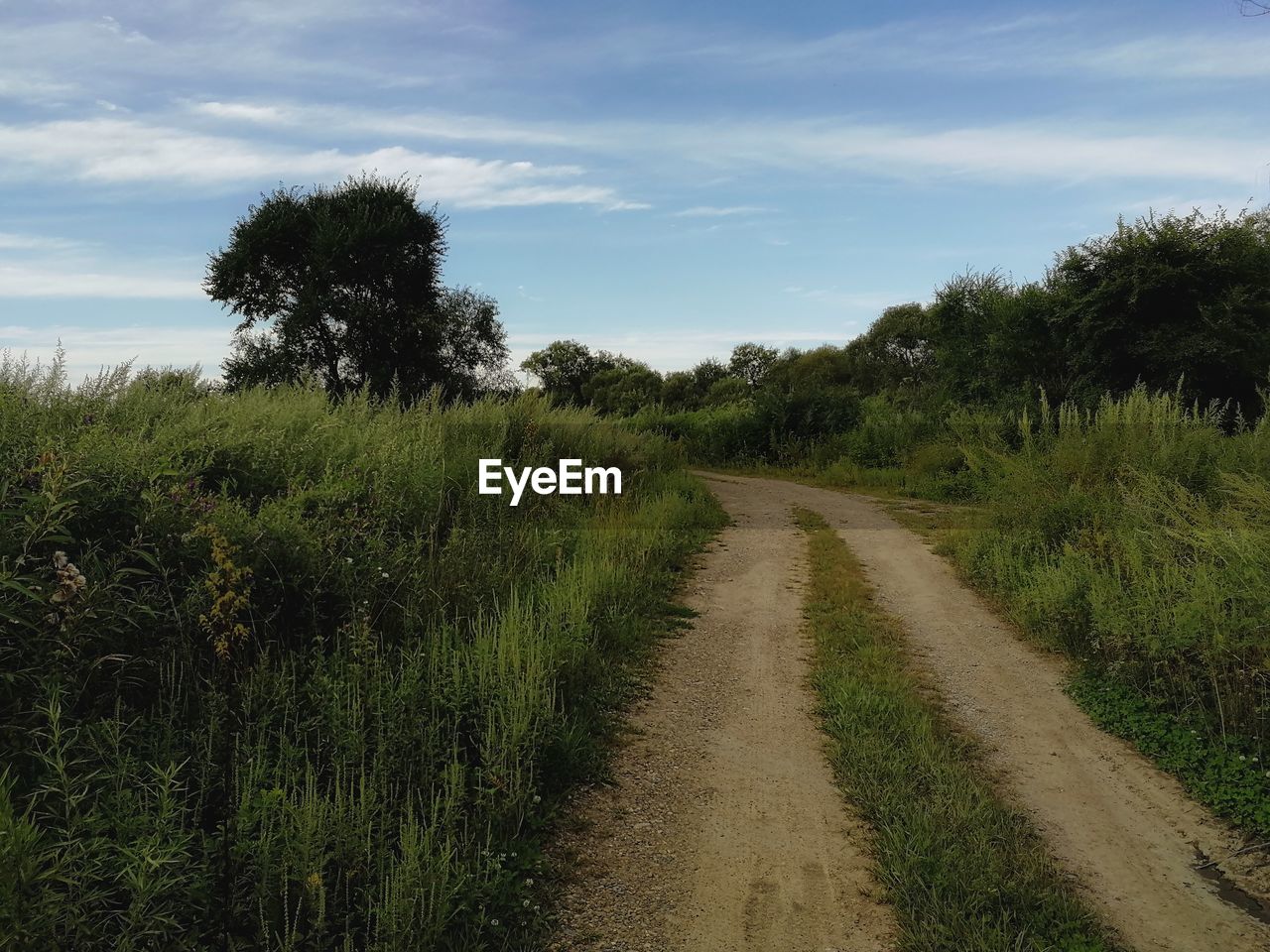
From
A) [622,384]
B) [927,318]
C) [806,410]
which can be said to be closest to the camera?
[806,410]

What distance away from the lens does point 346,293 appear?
85.7 ft

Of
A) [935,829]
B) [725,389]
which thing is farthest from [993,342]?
[725,389]

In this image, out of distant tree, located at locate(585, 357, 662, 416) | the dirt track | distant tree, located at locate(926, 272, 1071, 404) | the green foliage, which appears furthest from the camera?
distant tree, located at locate(585, 357, 662, 416)

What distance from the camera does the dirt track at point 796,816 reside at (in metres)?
3.35

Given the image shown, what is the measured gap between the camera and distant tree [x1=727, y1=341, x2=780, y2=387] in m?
63.0

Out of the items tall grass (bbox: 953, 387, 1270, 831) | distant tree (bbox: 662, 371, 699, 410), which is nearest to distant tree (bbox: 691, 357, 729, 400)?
distant tree (bbox: 662, 371, 699, 410)

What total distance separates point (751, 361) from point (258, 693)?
61472 mm

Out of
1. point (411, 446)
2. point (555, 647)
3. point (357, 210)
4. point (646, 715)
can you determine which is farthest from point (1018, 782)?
point (357, 210)

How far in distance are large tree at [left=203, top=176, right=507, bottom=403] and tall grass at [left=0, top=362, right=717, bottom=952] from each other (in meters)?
19.9

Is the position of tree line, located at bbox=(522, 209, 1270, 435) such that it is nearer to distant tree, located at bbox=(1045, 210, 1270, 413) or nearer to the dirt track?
distant tree, located at bbox=(1045, 210, 1270, 413)

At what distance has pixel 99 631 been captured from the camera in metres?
3.72

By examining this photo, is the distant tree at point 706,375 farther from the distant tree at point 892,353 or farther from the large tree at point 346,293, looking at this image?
the large tree at point 346,293

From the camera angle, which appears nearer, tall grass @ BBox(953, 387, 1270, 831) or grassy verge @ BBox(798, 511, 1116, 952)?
grassy verge @ BBox(798, 511, 1116, 952)

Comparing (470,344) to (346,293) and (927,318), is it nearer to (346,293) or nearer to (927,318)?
(346,293)
